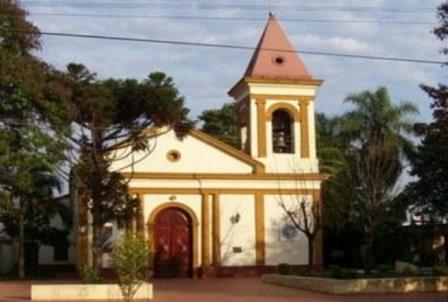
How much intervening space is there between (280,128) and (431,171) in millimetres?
7339

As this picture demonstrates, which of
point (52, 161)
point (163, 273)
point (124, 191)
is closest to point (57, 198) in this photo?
point (163, 273)

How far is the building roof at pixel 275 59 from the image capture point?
134ft

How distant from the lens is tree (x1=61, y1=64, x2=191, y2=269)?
3166cm

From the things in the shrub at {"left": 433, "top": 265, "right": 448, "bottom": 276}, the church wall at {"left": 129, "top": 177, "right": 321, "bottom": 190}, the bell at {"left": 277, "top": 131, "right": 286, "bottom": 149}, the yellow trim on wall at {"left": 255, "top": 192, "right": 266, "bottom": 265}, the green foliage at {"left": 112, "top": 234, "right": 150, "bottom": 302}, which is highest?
the bell at {"left": 277, "top": 131, "right": 286, "bottom": 149}

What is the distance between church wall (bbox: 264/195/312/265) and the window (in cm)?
262

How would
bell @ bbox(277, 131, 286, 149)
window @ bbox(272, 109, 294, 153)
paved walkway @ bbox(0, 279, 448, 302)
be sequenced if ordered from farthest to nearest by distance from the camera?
bell @ bbox(277, 131, 286, 149) → window @ bbox(272, 109, 294, 153) → paved walkway @ bbox(0, 279, 448, 302)

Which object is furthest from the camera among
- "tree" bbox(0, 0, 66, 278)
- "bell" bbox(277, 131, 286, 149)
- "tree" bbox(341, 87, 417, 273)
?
"bell" bbox(277, 131, 286, 149)

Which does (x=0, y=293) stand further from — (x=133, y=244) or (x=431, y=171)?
(x=431, y=171)

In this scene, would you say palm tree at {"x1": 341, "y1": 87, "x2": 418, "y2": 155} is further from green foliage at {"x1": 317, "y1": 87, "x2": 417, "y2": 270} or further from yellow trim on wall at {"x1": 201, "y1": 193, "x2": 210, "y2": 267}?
yellow trim on wall at {"x1": 201, "y1": 193, "x2": 210, "y2": 267}

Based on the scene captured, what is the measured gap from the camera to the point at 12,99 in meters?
27.7

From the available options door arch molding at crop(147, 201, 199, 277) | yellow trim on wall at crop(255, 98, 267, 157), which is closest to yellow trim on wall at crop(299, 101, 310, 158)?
yellow trim on wall at crop(255, 98, 267, 157)

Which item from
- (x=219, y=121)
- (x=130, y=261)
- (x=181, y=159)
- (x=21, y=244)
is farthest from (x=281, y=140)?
(x=219, y=121)

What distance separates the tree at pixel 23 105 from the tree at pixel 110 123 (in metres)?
1.39

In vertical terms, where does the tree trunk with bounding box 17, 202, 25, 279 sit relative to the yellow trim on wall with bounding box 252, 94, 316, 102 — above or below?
below
